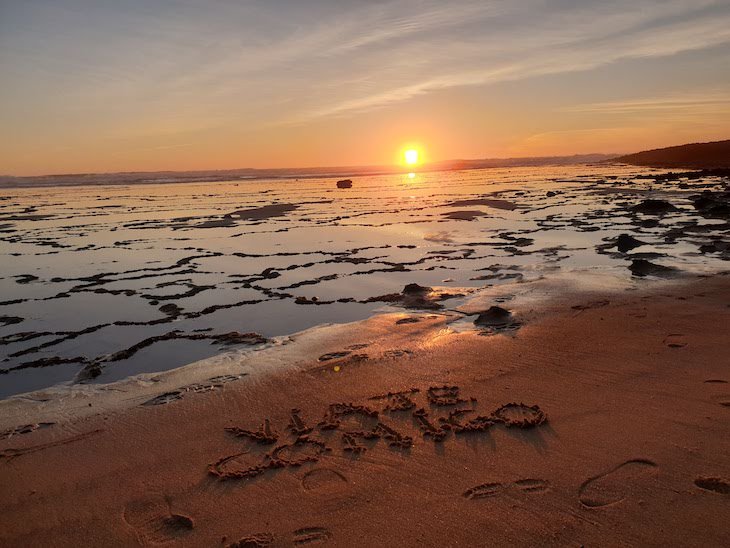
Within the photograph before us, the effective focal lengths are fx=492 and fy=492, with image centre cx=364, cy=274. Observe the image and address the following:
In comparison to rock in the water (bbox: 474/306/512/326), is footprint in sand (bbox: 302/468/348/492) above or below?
below

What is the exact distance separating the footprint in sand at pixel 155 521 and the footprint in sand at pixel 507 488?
1.80m

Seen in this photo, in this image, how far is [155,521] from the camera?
123 inches

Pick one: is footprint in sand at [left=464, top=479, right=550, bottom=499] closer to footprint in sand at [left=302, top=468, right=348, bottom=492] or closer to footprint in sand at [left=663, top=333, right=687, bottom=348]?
footprint in sand at [left=302, top=468, right=348, bottom=492]

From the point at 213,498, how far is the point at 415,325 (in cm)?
370

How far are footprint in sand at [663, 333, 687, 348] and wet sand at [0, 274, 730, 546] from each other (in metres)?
0.09

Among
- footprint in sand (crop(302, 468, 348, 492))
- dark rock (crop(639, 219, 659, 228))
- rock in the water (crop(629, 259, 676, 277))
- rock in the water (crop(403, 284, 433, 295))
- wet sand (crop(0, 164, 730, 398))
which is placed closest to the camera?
footprint in sand (crop(302, 468, 348, 492))

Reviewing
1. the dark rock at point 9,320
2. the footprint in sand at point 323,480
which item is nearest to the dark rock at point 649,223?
the footprint in sand at point 323,480

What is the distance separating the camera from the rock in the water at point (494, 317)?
644 cm

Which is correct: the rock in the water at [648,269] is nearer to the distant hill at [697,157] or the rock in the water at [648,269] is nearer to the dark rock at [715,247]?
the dark rock at [715,247]

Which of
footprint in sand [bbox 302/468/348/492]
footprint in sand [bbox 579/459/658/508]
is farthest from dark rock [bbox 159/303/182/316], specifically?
footprint in sand [bbox 579/459/658/508]

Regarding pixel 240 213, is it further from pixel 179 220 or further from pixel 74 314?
pixel 74 314

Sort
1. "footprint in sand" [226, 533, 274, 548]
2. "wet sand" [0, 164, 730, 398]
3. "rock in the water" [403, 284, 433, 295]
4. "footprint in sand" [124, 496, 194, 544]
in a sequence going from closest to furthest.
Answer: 1. "footprint in sand" [226, 533, 274, 548]
2. "footprint in sand" [124, 496, 194, 544]
3. "wet sand" [0, 164, 730, 398]
4. "rock in the water" [403, 284, 433, 295]

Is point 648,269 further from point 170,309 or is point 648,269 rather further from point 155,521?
point 155,521

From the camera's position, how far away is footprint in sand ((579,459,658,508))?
304 cm
